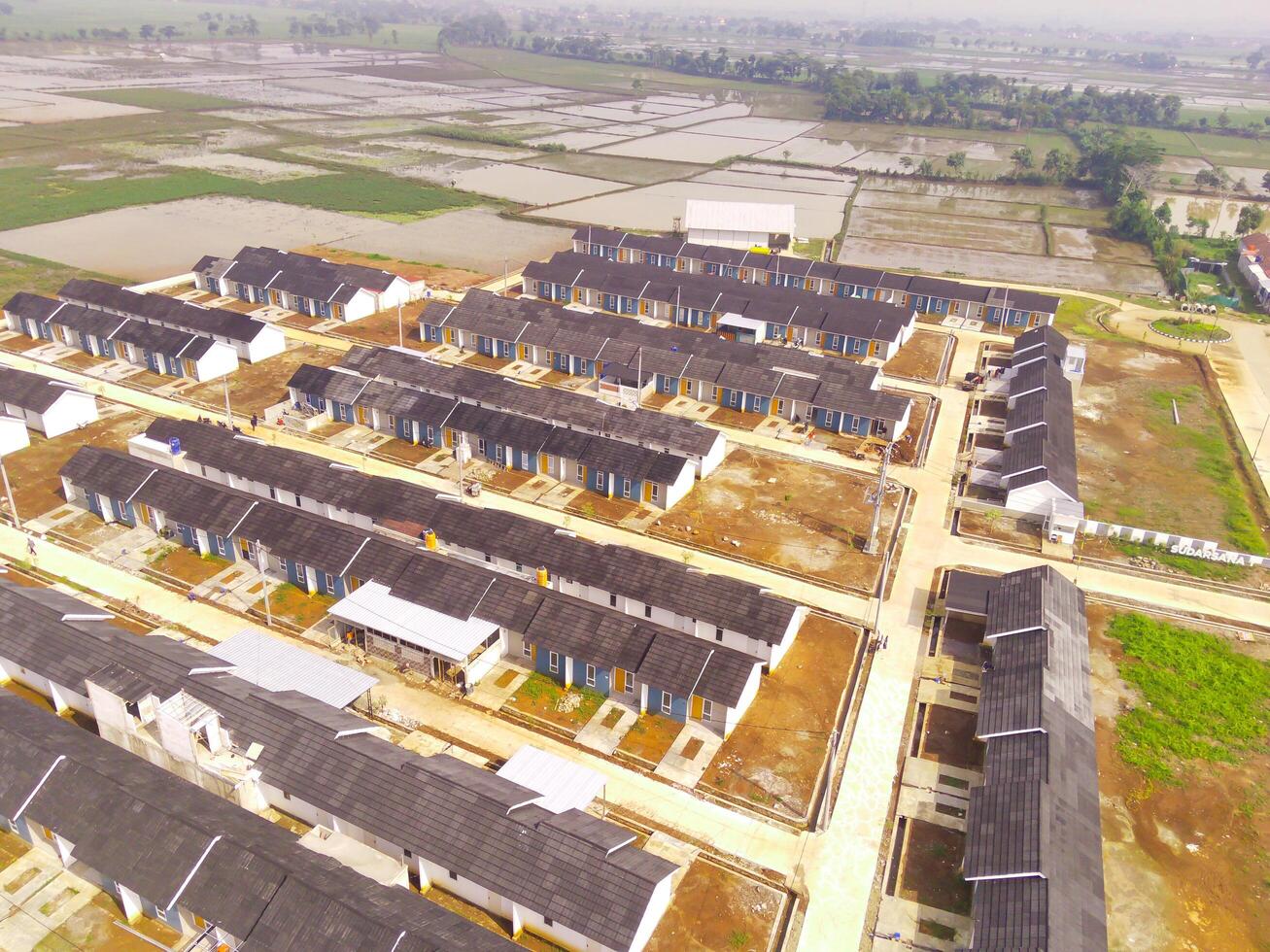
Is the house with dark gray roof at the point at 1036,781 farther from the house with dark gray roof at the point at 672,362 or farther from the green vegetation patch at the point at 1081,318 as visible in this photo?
the green vegetation patch at the point at 1081,318

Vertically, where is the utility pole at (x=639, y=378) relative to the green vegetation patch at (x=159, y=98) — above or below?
below

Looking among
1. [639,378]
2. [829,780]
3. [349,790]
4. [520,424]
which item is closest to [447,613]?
[349,790]

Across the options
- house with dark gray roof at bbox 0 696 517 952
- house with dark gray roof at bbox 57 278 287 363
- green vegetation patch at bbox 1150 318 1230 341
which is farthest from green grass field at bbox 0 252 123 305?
green vegetation patch at bbox 1150 318 1230 341

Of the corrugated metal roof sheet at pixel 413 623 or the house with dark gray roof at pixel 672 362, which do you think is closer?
the corrugated metal roof sheet at pixel 413 623

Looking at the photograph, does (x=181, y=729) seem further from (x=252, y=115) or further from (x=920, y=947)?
(x=252, y=115)

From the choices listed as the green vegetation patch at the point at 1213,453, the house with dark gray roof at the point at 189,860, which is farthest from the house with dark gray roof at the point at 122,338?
the green vegetation patch at the point at 1213,453

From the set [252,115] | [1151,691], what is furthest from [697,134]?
[1151,691]

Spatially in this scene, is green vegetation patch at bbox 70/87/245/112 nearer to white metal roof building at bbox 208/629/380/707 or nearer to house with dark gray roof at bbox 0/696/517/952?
white metal roof building at bbox 208/629/380/707
